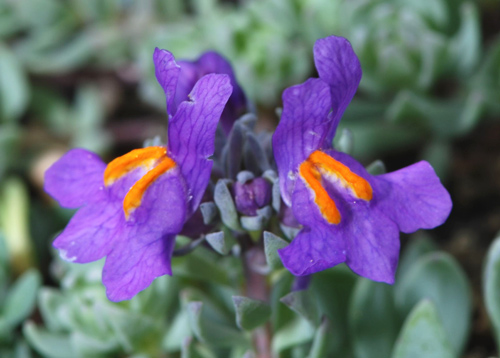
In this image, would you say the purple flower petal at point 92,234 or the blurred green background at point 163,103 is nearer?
the purple flower petal at point 92,234

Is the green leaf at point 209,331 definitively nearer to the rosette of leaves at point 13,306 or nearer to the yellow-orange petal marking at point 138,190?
the yellow-orange petal marking at point 138,190

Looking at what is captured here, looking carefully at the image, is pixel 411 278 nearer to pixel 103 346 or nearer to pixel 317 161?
pixel 317 161

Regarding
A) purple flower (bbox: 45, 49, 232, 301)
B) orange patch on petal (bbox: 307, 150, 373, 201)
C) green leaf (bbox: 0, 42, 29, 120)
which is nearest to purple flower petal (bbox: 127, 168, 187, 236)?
purple flower (bbox: 45, 49, 232, 301)

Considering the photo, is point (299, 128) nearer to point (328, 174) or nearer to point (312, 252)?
point (328, 174)

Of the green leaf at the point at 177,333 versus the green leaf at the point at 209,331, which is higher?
the green leaf at the point at 209,331

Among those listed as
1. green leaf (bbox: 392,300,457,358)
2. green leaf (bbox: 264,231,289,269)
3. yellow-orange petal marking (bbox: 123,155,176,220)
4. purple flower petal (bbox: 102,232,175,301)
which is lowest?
green leaf (bbox: 392,300,457,358)

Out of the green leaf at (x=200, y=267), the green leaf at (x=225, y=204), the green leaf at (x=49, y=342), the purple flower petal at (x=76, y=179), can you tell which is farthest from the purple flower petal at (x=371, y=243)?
the green leaf at (x=49, y=342)

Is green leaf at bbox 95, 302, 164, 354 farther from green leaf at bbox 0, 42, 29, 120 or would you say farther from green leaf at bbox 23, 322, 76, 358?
green leaf at bbox 0, 42, 29, 120
